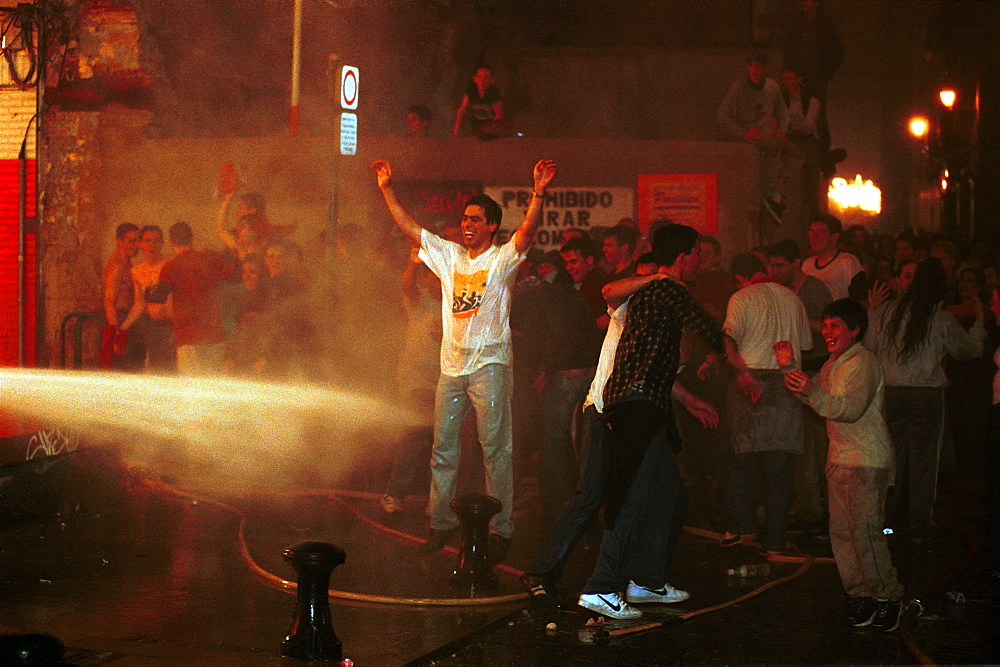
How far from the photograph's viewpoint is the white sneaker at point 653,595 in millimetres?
6402

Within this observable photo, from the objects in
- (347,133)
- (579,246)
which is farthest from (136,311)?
(579,246)

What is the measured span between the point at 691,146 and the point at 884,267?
2561 mm

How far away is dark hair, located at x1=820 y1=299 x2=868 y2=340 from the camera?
6336 millimetres

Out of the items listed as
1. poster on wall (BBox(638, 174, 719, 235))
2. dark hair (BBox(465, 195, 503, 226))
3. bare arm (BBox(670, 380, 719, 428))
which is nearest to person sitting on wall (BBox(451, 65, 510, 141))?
poster on wall (BBox(638, 174, 719, 235))

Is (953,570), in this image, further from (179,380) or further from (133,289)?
(133,289)

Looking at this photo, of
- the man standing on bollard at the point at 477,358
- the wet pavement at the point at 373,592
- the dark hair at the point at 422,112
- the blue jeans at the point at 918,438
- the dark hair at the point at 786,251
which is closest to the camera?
the wet pavement at the point at 373,592

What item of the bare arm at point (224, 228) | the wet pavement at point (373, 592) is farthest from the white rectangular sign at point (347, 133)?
the bare arm at point (224, 228)

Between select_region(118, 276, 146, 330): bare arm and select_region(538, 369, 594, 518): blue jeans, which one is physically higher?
select_region(118, 276, 146, 330): bare arm

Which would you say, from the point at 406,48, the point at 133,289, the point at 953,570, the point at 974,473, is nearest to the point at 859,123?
the point at 406,48

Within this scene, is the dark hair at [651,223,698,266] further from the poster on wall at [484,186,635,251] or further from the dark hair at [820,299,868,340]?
the poster on wall at [484,186,635,251]

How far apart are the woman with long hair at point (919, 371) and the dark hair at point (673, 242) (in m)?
2.64

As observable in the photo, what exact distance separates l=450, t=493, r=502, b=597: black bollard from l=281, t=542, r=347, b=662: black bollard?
54.9 inches

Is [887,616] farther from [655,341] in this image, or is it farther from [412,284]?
[412,284]

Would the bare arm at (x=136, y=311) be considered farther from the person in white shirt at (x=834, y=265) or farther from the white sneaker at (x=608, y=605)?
the white sneaker at (x=608, y=605)
